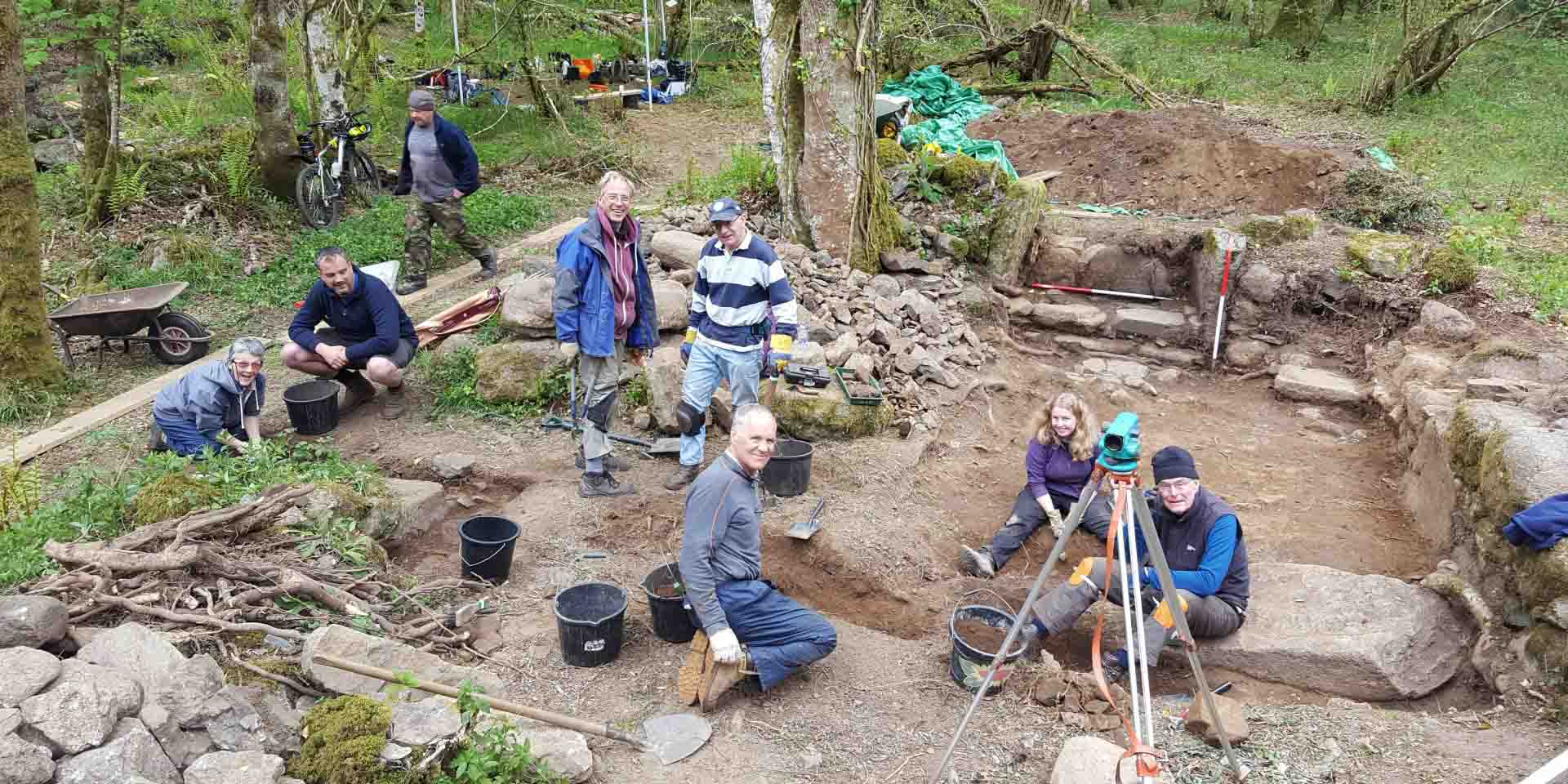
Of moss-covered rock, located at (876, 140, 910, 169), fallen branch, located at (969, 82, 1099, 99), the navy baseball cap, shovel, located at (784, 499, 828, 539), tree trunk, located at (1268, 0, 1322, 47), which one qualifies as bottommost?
shovel, located at (784, 499, 828, 539)

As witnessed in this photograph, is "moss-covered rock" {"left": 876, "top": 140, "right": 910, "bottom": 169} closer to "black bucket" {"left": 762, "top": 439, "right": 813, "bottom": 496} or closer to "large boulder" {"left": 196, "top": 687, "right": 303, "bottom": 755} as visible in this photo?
"black bucket" {"left": 762, "top": 439, "right": 813, "bottom": 496}

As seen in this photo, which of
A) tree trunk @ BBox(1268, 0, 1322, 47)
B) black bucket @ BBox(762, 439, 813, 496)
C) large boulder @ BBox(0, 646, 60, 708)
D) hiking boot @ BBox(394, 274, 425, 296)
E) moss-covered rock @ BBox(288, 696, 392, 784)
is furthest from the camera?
tree trunk @ BBox(1268, 0, 1322, 47)

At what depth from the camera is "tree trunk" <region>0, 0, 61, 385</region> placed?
7512 mm

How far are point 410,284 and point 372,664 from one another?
629 centimetres

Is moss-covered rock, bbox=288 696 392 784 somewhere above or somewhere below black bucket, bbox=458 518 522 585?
above

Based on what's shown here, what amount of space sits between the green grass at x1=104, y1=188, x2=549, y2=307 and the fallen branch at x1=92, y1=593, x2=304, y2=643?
5.89 metres

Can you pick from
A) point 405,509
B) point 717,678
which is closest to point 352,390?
point 405,509

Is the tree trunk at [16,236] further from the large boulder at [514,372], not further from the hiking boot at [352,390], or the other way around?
the large boulder at [514,372]

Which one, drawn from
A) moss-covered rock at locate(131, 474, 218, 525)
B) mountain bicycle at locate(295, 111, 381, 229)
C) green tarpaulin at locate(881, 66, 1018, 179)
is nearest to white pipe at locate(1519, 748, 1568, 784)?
moss-covered rock at locate(131, 474, 218, 525)

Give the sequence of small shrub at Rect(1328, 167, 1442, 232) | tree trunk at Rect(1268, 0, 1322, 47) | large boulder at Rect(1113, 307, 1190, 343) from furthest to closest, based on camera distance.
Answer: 1. tree trunk at Rect(1268, 0, 1322, 47)
2. small shrub at Rect(1328, 167, 1442, 232)
3. large boulder at Rect(1113, 307, 1190, 343)

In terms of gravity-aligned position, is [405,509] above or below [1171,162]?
below

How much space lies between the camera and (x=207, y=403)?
618cm

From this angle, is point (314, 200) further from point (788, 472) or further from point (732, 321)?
point (788, 472)

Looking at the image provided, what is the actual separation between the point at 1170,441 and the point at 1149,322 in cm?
227
